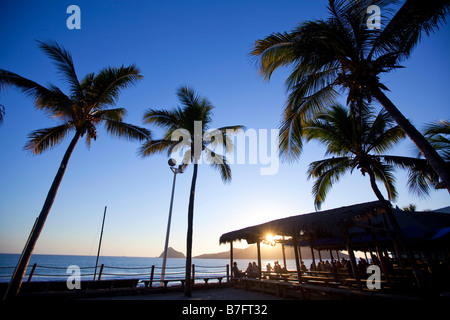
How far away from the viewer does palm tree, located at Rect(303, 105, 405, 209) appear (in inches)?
320

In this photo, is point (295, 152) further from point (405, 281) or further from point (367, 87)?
point (405, 281)

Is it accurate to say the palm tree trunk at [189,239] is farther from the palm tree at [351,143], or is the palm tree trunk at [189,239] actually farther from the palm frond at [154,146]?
the palm tree at [351,143]

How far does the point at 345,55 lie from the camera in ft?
17.7

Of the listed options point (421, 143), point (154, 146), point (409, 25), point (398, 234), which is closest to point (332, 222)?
point (398, 234)

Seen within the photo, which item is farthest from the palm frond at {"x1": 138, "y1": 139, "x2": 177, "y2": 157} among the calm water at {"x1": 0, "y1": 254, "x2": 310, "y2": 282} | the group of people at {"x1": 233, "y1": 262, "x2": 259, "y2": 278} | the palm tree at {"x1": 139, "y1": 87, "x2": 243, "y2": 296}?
the group of people at {"x1": 233, "y1": 262, "x2": 259, "y2": 278}

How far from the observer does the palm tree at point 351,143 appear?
8141 mm

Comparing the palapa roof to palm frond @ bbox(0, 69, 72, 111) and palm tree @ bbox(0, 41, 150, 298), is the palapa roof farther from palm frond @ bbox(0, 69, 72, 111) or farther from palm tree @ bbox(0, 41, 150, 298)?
palm frond @ bbox(0, 69, 72, 111)

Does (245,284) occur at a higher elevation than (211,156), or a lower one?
lower

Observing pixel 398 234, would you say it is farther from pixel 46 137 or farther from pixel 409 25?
pixel 46 137

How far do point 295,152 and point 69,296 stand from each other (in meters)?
9.72

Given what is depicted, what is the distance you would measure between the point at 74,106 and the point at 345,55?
28.7 ft

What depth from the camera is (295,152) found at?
22.7 ft

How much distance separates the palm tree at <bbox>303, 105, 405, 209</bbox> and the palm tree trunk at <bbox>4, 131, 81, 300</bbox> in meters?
9.79

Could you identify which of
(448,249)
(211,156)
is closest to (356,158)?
(211,156)
